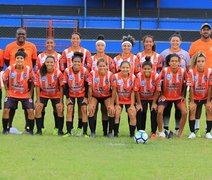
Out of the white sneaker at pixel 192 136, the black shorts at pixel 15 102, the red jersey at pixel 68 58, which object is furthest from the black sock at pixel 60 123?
the white sneaker at pixel 192 136

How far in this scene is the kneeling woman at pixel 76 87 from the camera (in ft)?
35.5

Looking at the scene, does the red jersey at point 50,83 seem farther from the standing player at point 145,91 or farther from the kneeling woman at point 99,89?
the standing player at point 145,91

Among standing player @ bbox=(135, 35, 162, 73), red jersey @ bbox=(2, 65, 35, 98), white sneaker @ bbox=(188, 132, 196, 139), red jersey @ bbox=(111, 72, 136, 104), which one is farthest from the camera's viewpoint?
standing player @ bbox=(135, 35, 162, 73)

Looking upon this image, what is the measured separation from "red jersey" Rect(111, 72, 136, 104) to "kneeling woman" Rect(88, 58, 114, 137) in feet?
0.45

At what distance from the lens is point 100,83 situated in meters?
10.9

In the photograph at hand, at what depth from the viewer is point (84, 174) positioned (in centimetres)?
717

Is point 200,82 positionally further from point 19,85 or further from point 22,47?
point 22,47

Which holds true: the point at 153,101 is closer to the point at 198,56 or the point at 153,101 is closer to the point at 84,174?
the point at 198,56

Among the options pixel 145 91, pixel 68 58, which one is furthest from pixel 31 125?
pixel 145 91

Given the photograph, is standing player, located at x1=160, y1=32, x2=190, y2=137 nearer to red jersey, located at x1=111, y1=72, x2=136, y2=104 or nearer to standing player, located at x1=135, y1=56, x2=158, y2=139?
standing player, located at x1=135, y1=56, x2=158, y2=139

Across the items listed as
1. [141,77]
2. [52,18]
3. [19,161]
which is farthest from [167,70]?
[52,18]

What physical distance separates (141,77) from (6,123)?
256 cm

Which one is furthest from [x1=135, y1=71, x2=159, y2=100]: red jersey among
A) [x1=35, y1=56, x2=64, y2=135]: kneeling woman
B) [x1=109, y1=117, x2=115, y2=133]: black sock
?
[x1=35, y1=56, x2=64, y2=135]: kneeling woman

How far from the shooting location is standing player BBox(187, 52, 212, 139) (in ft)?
35.4
